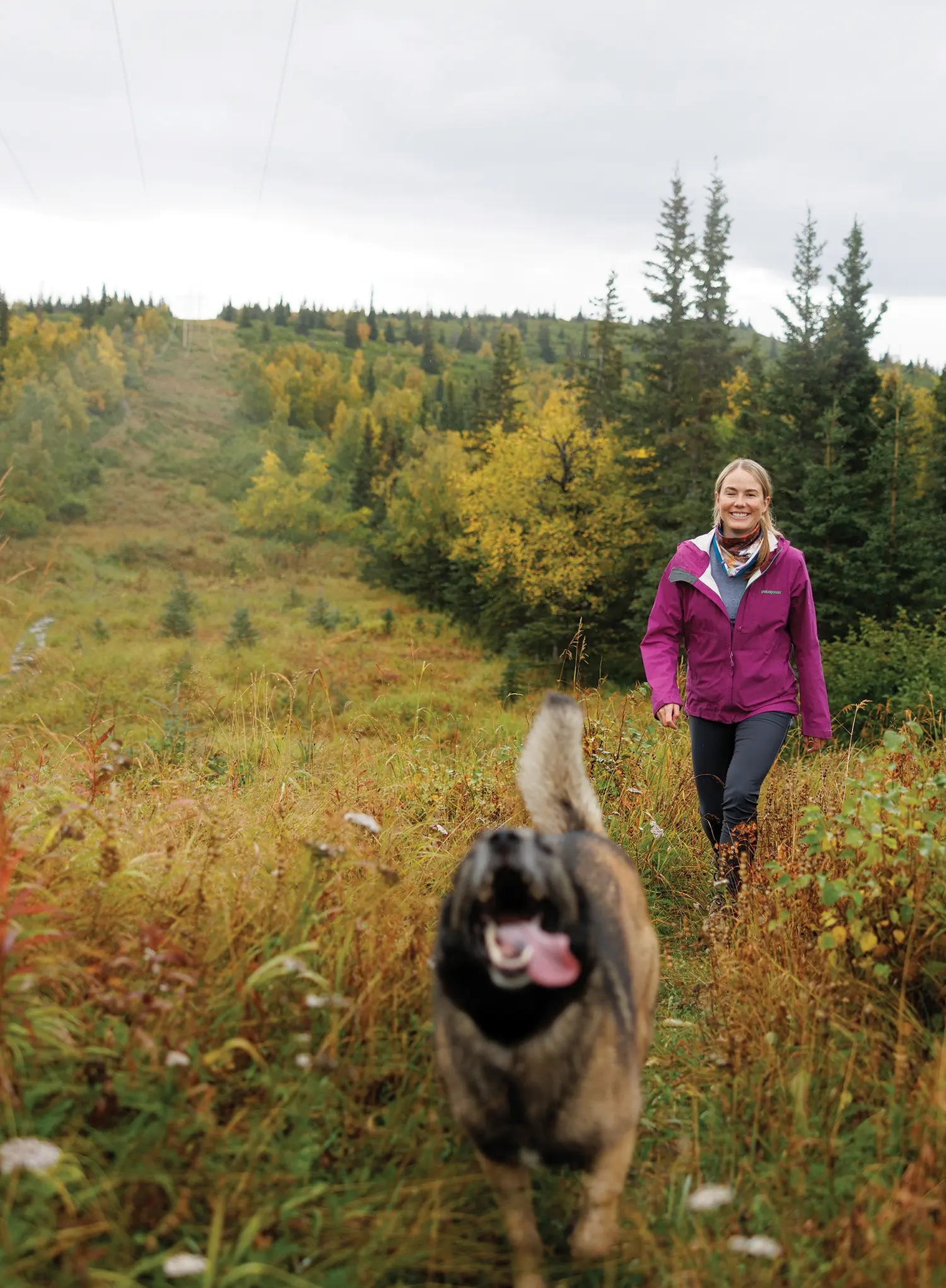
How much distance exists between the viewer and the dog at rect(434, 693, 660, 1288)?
1779 mm

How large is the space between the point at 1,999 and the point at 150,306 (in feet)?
579

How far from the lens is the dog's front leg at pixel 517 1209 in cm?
191

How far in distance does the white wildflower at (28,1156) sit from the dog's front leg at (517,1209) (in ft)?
3.16

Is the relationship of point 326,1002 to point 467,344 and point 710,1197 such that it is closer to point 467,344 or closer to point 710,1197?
point 710,1197

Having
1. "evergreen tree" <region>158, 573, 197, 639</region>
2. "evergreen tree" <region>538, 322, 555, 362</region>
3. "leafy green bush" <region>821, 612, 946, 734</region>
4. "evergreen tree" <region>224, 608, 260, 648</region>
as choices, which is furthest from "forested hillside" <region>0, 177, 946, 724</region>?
"evergreen tree" <region>538, 322, 555, 362</region>

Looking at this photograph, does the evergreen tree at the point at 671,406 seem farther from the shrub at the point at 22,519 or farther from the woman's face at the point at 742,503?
the shrub at the point at 22,519

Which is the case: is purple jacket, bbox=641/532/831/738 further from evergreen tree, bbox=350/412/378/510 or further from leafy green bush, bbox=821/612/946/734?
evergreen tree, bbox=350/412/378/510

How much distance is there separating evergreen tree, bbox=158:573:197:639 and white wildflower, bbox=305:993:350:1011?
36.0 m

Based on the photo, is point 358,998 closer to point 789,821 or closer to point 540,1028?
point 540,1028

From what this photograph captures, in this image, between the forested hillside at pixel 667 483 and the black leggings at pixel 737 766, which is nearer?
the black leggings at pixel 737 766

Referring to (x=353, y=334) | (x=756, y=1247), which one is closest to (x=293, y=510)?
(x=756, y=1247)

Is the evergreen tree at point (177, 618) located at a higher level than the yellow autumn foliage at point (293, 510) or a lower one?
lower

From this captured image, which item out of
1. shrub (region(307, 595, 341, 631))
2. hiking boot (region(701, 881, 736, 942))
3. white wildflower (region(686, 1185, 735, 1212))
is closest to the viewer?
white wildflower (region(686, 1185, 735, 1212))

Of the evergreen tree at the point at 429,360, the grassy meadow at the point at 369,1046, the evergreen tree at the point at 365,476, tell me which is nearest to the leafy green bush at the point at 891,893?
the grassy meadow at the point at 369,1046
